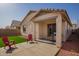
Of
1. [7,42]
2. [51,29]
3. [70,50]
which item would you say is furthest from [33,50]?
[70,50]

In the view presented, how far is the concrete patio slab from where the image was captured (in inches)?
129

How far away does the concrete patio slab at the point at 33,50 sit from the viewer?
3270 mm

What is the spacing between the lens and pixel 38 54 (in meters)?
3.28

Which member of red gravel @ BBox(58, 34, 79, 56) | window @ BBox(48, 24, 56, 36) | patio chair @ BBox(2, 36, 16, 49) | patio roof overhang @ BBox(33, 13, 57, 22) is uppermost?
patio roof overhang @ BBox(33, 13, 57, 22)

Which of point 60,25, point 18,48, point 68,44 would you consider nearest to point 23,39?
point 18,48

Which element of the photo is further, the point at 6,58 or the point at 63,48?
the point at 63,48

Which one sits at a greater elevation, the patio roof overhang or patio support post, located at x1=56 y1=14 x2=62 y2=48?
the patio roof overhang

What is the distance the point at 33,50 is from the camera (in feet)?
11.2

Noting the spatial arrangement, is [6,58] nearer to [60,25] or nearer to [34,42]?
[34,42]

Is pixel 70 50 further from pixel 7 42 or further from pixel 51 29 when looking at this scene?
pixel 7 42

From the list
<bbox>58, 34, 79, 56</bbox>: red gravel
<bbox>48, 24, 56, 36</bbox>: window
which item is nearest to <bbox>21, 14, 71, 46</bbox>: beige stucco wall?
<bbox>48, 24, 56, 36</bbox>: window

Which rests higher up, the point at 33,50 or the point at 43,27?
the point at 43,27

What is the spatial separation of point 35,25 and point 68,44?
1.29 meters

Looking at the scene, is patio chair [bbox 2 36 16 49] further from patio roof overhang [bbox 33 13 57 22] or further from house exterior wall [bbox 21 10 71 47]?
patio roof overhang [bbox 33 13 57 22]
